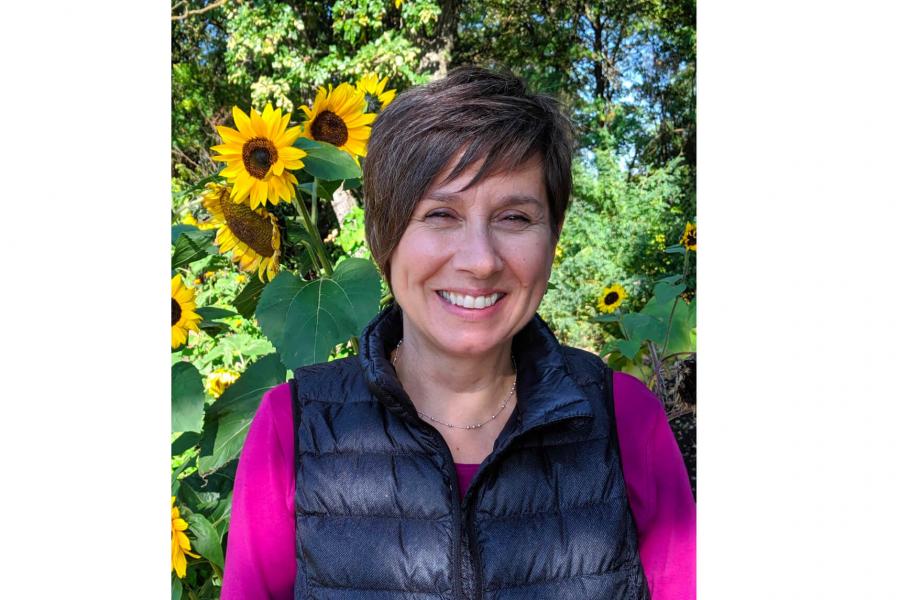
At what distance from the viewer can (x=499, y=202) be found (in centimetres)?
106

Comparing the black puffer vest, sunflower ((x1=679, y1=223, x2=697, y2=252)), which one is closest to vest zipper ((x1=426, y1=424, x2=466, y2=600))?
the black puffer vest

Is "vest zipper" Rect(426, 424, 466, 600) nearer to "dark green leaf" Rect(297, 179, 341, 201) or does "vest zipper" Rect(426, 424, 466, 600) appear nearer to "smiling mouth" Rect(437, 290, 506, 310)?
"smiling mouth" Rect(437, 290, 506, 310)

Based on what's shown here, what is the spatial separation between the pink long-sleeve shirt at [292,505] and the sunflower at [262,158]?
0.38 meters

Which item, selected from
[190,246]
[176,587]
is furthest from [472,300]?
[176,587]

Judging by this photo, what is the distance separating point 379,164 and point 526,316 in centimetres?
29

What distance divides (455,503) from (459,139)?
466 millimetres

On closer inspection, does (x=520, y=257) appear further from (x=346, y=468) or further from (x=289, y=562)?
(x=289, y=562)

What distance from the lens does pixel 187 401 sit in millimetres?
1344

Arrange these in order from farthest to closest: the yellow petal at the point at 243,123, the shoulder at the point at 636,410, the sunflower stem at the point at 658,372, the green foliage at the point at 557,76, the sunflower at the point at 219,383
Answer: the green foliage at the point at 557,76, the sunflower stem at the point at 658,372, the sunflower at the point at 219,383, the yellow petal at the point at 243,123, the shoulder at the point at 636,410

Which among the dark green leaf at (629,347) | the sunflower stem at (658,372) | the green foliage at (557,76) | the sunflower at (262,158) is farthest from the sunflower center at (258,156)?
the green foliage at (557,76)

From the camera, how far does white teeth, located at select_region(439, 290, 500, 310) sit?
1.08 metres

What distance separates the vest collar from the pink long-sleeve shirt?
91 millimetres

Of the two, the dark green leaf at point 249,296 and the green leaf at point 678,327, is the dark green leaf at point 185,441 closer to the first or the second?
the dark green leaf at point 249,296

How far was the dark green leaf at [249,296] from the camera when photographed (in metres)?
1.48
